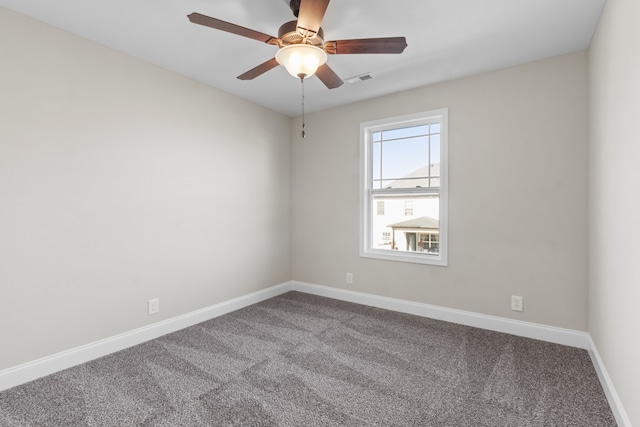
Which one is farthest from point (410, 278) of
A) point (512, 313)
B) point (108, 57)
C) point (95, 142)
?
point (108, 57)

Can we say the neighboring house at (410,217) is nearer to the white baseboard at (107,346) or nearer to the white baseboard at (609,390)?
the white baseboard at (609,390)

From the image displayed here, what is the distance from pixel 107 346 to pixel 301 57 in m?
2.70

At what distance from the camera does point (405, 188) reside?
12.0ft

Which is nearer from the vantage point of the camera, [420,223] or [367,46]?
[367,46]

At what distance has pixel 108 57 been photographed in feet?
8.52

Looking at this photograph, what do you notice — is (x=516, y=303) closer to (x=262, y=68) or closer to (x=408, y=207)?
(x=408, y=207)

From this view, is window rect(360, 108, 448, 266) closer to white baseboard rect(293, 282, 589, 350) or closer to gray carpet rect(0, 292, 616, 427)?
white baseboard rect(293, 282, 589, 350)

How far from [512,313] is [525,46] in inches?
92.2

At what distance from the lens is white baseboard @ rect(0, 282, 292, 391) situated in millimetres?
2139

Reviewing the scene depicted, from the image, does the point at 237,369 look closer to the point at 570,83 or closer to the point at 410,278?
the point at 410,278

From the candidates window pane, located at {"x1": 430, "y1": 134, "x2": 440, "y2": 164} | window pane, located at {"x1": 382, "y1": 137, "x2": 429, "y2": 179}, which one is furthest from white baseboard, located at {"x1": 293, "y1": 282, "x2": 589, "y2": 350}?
window pane, located at {"x1": 430, "y1": 134, "x2": 440, "y2": 164}

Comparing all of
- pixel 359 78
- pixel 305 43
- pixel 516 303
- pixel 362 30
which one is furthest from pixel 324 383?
pixel 359 78

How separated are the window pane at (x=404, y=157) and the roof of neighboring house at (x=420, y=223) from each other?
512 mm

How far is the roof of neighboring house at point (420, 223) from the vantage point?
348cm
